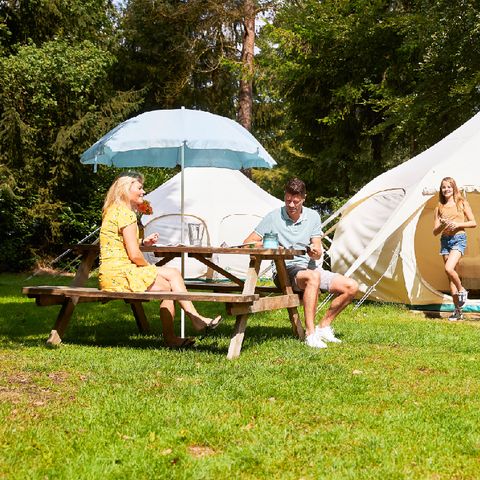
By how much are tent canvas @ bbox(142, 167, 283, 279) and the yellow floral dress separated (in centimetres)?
851

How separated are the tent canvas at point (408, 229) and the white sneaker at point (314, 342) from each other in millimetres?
2829

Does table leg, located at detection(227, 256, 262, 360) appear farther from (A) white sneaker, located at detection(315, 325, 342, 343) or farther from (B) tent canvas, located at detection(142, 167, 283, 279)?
(B) tent canvas, located at detection(142, 167, 283, 279)

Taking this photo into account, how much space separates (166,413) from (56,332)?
260 centimetres

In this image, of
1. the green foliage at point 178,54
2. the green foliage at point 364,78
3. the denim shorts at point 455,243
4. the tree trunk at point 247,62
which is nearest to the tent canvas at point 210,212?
the green foliage at point 364,78

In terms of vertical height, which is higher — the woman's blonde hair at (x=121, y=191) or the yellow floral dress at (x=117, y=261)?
the woman's blonde hair at (x=121, y=191)

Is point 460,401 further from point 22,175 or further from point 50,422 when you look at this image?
point 22,175

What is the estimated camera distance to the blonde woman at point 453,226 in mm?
8945

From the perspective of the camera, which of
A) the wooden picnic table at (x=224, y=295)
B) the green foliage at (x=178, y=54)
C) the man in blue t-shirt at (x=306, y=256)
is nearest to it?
the wooden picnic table at (x=224, y=295)

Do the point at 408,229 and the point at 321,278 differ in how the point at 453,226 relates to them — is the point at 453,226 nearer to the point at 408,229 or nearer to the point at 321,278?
the point at 408,229

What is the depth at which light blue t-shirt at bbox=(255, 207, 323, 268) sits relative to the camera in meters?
6.65

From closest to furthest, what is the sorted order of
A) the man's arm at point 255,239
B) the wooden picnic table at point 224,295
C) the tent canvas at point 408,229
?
1. the wooden picnic table at point 224,295
2. the man's arm at point 255,239
3. the tent canvas at point 408,229

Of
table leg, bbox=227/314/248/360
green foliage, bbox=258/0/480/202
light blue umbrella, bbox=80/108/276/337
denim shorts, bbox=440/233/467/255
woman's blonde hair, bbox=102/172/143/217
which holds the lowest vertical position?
table leg, bbox=227/314/248/360

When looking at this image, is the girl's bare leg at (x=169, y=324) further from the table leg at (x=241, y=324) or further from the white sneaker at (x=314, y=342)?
the white sneaker at (x=314, y=342)

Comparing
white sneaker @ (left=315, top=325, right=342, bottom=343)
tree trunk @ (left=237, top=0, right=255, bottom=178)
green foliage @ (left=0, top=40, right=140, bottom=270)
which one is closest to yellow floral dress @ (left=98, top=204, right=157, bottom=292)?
white sneaker @ (left=315, top=325, right=342, bottom=343)
